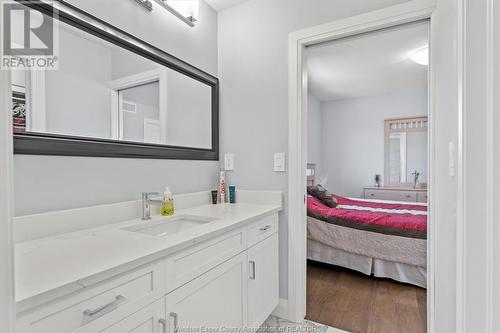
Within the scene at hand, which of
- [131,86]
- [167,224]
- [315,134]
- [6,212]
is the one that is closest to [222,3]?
[131,86]

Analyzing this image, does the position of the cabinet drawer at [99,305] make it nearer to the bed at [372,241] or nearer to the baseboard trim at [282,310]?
the baseboard trim at [282,310]

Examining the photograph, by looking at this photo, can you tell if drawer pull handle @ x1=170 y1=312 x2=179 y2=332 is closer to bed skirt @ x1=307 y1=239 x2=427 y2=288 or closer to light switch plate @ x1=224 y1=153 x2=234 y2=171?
light switch plate @ x1=224 y1=153 x2=234 y2=171

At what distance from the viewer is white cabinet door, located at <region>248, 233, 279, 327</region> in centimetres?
152

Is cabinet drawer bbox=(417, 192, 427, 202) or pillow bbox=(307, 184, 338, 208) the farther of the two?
cabinet drawer bbox=(417, 192, 427, 202)

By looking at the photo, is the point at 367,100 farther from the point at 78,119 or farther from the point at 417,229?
the point at 78,119

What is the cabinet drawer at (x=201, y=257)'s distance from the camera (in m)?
0.99

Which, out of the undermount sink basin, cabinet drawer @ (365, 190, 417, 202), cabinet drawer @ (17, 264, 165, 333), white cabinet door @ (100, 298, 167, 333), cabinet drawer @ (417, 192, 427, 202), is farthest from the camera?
cabinet drawer @ (365, 190, 417, 202)

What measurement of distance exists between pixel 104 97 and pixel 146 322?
1.05 metres

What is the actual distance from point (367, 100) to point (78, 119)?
5.07 m

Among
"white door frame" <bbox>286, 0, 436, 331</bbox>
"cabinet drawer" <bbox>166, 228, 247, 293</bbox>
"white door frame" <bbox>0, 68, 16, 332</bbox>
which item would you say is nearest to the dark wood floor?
"white door frame" <bbox>286, 0, 436, 331</bbox>

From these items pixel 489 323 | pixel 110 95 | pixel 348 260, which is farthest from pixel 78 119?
pixel 348 260

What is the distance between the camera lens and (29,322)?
0.60 metres

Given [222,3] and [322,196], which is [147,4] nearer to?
[222,3]

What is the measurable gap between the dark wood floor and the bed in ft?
0.41
